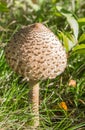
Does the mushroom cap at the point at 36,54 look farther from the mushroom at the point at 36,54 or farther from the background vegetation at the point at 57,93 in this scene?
the background vegetation at the point at 57,93

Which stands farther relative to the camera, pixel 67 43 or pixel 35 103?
pixel 67 43

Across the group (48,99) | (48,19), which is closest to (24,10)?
(48,19)

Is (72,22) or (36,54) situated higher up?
(72,22)

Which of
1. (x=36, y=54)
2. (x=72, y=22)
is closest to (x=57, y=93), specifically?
(x=72, y=22)

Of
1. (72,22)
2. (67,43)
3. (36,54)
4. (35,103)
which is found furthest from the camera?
(72,22)

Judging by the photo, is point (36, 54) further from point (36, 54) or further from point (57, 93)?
point (57, 93)

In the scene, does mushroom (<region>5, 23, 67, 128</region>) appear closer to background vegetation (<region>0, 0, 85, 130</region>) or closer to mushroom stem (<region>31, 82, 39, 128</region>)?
mushroom stem (<region>31, 82, 39, 128</region>)

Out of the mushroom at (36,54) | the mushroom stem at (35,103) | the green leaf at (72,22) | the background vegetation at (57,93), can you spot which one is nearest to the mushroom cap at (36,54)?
the mushroom at (36,54)

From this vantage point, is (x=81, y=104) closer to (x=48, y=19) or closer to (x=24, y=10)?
(x=48, y=19)
